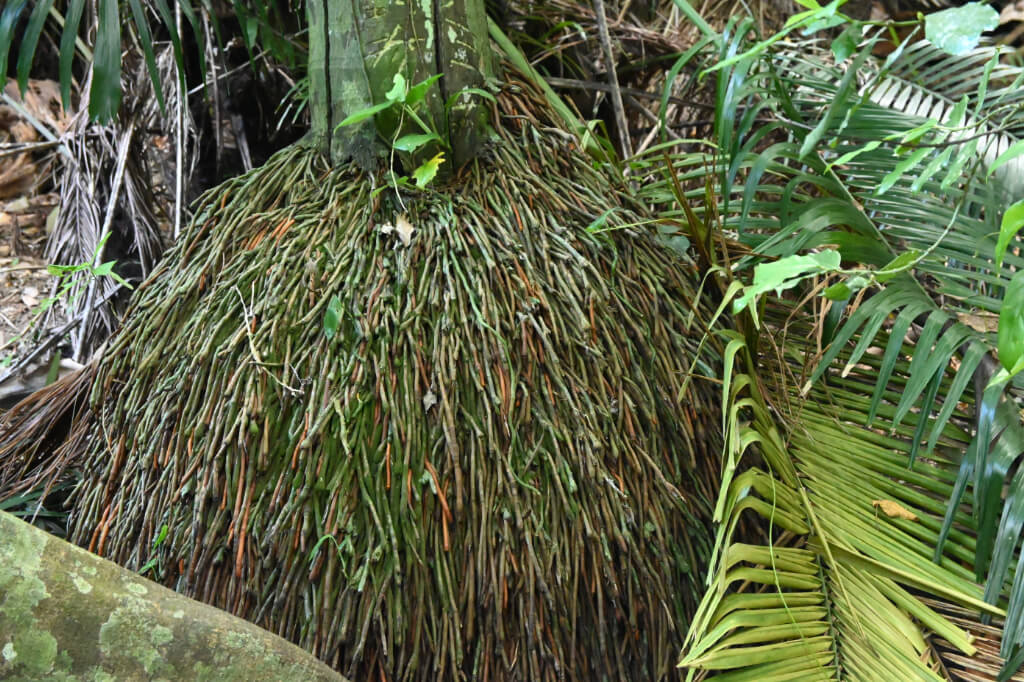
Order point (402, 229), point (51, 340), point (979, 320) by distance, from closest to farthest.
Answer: point (402, 229), point (979, 320), point (51, 340)

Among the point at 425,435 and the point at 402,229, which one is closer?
the point at 425,435

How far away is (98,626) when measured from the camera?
114 centimetres

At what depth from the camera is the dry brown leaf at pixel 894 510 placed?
1.61 metres

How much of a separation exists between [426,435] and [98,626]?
589 mm

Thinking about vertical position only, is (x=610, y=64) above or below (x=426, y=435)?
above

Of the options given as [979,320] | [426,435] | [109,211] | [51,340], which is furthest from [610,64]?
[51,340]

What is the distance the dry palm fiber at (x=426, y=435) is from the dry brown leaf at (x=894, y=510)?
31 cm

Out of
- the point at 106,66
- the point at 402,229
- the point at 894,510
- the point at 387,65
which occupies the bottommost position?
the point at 894,510

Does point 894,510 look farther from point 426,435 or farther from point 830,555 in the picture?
point 426,435

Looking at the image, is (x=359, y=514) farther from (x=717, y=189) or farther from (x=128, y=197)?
(x=128, y=197)

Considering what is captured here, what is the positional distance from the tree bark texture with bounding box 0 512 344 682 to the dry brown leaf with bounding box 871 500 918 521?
3.61 feet

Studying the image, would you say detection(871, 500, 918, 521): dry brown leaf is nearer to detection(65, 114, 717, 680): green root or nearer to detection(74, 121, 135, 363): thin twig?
detection(65, 114, 717, 680): green root

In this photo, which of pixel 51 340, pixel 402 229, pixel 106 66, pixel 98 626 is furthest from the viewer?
pixel 51 340

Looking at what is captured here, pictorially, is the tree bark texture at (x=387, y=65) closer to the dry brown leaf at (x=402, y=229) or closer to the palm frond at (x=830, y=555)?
the dry brown leaf at (x=402, y=229)
